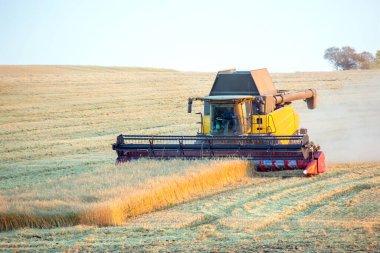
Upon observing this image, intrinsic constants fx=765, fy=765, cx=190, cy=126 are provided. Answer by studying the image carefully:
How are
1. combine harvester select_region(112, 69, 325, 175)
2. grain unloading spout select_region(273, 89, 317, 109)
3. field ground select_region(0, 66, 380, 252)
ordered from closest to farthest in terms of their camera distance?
field ground select_region(0, 66, 380, 252) < combine harvester select_region(112, 69, 325, 175) < grain unloading spout select_region(273, 89, 317, 109)

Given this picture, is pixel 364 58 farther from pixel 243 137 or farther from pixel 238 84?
pixel 243 137

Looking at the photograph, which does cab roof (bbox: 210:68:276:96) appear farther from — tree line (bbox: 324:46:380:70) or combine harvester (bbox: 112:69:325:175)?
tree line (bbox: 324:46:380:70)

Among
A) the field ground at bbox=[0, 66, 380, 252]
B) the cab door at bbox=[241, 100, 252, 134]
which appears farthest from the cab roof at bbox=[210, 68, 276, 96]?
the field ground at bbox=[0, 66, 380, 252]

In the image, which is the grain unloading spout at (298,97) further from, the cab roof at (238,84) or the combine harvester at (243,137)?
the cab roof at (238,84)

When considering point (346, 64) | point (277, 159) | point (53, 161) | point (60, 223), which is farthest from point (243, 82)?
point (346, 64)

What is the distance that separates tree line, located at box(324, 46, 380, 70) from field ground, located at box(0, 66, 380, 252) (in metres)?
34.7

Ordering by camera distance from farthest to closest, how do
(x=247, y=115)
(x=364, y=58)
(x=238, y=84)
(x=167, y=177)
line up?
1. (x=364, y=58)
2. (x=238, y=84)
3. (x=247, y=115)
4. (x=167, y=177)

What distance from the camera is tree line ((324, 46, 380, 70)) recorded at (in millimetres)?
65562

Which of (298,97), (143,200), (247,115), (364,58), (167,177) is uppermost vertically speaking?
(364,58)

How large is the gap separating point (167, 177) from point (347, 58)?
5643 centimetres

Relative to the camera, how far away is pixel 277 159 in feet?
53.3

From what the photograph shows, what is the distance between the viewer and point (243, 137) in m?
16.6

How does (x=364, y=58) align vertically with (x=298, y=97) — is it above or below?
above

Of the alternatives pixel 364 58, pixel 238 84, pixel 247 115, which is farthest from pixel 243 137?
pixel 364 58
